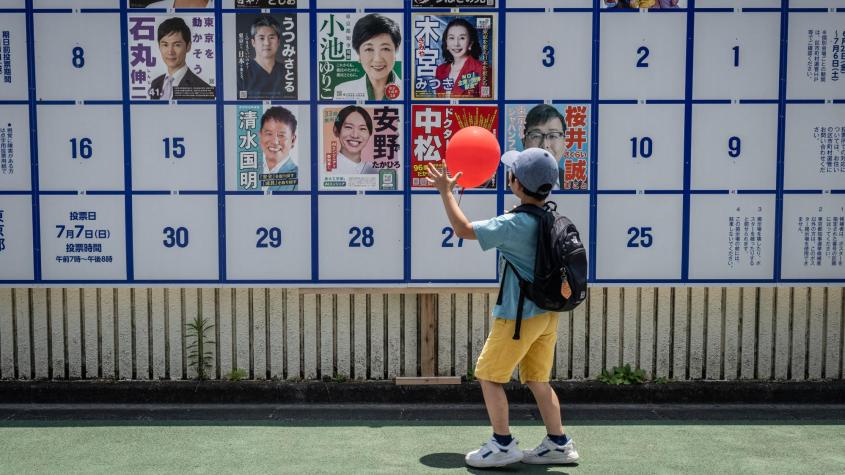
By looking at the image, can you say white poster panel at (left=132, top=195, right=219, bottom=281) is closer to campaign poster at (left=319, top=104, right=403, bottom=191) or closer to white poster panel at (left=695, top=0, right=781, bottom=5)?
campaign poster at (left=319, top=104, right=403, bottom=191)

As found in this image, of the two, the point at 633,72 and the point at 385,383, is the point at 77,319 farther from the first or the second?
the point at 633,72

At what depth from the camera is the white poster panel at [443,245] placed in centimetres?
Answer: 704

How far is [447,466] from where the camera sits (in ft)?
18.4

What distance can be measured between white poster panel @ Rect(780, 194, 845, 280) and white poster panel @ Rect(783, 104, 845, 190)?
16 centimetres

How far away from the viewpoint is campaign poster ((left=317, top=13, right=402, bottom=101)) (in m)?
6.95

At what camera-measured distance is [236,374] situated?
24.0ft

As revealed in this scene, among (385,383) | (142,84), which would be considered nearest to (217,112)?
(142,84)

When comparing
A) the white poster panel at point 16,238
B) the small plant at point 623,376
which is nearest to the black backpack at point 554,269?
the small plant at point 623,376

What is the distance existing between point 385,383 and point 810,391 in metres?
3.31

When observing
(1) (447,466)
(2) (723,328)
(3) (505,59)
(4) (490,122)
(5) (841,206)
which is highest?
(3) (505,59)

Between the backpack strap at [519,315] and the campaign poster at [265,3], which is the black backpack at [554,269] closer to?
the backpack strap at [519,315]

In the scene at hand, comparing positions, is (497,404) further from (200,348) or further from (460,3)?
(460,3)

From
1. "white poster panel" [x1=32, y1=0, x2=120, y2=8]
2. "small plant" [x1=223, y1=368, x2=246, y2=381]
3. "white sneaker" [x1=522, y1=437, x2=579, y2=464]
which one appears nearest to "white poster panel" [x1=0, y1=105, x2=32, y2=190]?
"white poster panel" [x1=32, y1=0, x2=120, y2=8]

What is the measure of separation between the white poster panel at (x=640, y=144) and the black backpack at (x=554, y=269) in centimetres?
178
